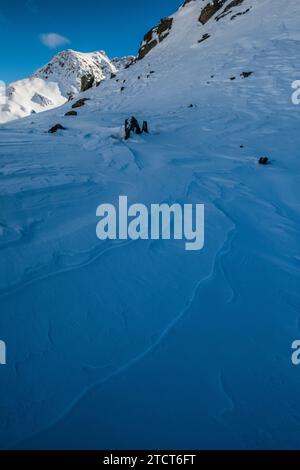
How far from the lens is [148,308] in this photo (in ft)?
7.36

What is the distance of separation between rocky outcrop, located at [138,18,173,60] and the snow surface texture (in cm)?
2628

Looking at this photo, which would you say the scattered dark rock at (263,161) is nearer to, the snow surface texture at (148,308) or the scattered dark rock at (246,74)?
the snow surface texture at (148,308)

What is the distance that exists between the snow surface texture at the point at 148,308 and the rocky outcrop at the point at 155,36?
26.3 m

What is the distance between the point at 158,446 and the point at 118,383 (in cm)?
39

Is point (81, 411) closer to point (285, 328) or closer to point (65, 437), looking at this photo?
point (65, 437)

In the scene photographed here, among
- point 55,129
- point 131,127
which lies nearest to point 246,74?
point 131,127

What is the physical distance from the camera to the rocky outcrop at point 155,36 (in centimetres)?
2662

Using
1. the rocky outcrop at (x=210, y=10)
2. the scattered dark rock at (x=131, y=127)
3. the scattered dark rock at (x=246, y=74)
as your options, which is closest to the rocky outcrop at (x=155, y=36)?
the rocky outcrop at (x=210, y=10)

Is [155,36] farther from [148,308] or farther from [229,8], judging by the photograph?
A: [148,308]

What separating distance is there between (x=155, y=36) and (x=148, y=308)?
109 feet

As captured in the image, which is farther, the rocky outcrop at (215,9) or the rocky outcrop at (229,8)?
the rocky outcrop at (215,9)

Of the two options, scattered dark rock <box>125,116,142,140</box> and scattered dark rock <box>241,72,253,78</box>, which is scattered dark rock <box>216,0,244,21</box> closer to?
scattered dark rock <box>241,72,253,78</box>
